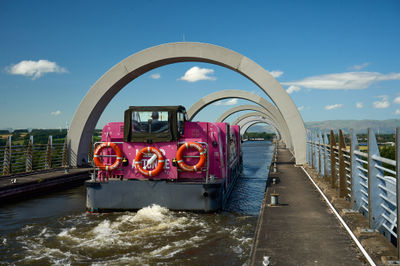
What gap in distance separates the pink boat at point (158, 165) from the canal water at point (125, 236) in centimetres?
36

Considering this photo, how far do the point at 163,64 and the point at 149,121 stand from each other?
32.1ft

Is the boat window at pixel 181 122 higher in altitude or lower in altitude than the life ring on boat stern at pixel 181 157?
higher

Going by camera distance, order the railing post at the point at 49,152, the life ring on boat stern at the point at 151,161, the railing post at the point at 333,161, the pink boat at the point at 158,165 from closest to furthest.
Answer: the pink boat at the point at 158,165 → the life ring on boat stern at the point at 151,161 → the railing post at the point at 333,161 → the railing post at the point at 49,152

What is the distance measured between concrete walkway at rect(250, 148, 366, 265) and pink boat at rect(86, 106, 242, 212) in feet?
6.37

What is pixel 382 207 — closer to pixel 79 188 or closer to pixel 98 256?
pixel 98 256

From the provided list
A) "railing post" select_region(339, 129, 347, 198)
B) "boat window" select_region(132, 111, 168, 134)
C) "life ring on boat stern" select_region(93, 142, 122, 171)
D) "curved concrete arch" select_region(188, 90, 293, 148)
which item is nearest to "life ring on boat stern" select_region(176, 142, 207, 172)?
"boat window" select_region(132, 111, 168, 134)

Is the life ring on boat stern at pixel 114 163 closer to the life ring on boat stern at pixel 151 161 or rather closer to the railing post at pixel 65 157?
the life ring on boat stern at pixel 151 161

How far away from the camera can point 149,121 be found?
920cm

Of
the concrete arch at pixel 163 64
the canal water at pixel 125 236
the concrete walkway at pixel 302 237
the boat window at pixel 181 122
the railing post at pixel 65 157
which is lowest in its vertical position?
the canal water at pixel 125 236

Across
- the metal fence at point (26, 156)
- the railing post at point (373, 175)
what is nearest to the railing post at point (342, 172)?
the railing post at point (373, 175)

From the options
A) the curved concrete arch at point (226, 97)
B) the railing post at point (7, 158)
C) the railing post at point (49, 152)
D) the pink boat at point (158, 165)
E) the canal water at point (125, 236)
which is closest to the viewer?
the canal water at point (125, 236)

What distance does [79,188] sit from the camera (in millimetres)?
14703

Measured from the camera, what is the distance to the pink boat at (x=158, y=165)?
344 inches

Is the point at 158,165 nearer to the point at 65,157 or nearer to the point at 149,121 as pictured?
the point at 149,121
